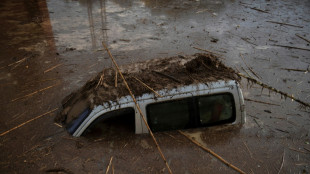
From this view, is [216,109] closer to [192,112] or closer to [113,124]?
[192,112]

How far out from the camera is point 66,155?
4.77m

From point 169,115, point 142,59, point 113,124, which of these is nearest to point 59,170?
point 113,124

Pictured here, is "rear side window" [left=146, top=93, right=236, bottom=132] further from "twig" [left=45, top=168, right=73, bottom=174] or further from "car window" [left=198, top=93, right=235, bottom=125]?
"twig" [left=45, top=168, right=73, bottom=174]

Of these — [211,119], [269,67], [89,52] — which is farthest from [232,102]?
[89,52]

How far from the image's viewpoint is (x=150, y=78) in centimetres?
473

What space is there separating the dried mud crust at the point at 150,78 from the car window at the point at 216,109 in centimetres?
36

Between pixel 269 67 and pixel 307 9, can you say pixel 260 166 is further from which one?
pixel 307 9

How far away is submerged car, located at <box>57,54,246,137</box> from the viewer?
4395mm

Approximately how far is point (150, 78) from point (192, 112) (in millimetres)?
1080

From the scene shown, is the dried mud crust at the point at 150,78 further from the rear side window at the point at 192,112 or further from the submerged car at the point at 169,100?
the rear side window at the point at 192,112

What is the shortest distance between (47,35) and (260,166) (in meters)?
10.4

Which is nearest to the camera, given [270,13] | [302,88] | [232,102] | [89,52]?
[232,102]

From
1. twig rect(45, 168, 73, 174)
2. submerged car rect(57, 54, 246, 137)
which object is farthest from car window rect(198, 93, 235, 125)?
twig rect(45, 168, 73, 174)

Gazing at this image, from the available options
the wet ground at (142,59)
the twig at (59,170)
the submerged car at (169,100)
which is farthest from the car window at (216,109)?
the twig at (59,170)
